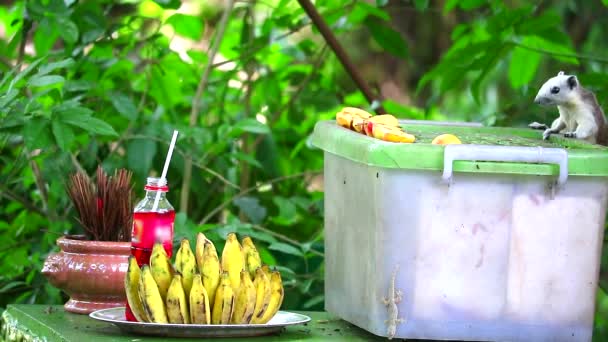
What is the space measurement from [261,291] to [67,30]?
148 cm

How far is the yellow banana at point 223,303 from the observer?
196 cm

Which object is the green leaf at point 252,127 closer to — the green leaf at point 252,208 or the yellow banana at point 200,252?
the green leaf at point 252,208

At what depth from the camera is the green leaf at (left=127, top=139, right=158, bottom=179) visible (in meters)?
3.51

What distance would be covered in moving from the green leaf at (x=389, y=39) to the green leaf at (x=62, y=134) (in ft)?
4.81

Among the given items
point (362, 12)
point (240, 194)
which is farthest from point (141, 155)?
point (362, 12)

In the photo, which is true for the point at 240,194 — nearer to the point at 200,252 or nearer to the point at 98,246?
the point at 98,246

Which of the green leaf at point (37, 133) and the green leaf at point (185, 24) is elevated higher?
the green leaf at point (185, 24)

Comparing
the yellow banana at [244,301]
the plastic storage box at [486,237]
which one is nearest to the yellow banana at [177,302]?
the yellow banana at [244,301]

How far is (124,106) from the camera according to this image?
11.1 feet

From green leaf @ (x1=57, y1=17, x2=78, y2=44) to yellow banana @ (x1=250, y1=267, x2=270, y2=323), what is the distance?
56.1 inches

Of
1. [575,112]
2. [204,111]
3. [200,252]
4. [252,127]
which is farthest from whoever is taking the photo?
[204,111]

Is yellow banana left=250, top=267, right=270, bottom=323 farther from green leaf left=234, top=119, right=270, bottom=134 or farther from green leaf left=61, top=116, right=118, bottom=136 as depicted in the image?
green leaf left=234, top=119, right=270, bottom=134

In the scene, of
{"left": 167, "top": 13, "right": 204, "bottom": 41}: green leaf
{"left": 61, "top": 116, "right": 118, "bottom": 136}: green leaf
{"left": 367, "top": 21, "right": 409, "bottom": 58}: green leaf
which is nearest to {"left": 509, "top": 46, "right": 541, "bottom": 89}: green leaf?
{"left": 367, "top": 21, "right": 409, "bottom": 58}: green leaf

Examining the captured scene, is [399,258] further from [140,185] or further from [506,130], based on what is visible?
[140,185]
